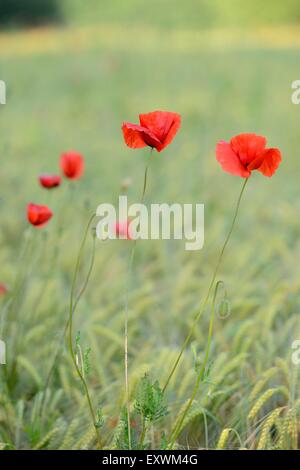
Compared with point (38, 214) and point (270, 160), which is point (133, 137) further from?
point (38, 214)

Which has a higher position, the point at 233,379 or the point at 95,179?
the point at 95,179

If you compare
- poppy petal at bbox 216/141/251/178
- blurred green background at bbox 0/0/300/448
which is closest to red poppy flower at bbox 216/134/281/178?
poppy petal at bbox 216/141/251/178

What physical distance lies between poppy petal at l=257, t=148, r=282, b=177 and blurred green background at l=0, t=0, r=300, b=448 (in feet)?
1.17

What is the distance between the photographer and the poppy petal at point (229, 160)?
0.84 m

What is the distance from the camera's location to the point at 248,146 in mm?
835

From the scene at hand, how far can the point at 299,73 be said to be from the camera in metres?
4.17

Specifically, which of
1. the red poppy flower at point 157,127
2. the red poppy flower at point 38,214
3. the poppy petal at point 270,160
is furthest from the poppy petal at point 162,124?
the red poppy flower at point 38,214

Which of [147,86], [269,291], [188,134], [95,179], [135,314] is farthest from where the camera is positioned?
[147,86]

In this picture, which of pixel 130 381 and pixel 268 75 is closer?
pixel 130 381

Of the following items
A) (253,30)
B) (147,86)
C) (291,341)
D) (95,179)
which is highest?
(253,30)

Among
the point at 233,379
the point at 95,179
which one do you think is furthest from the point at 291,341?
the point at 95,179

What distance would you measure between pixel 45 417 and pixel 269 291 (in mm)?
646
